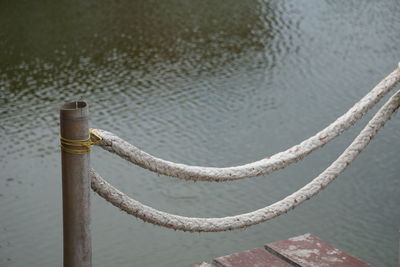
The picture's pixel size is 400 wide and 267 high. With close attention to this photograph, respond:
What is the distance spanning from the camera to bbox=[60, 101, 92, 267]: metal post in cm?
203

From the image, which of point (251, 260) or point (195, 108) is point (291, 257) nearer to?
point (251, 260)

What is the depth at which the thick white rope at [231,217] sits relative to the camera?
7.44 feet

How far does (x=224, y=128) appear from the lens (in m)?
5.93

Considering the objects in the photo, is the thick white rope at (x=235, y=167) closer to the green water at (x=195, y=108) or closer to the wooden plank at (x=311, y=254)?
the wooden plank at (x=311, y=254)

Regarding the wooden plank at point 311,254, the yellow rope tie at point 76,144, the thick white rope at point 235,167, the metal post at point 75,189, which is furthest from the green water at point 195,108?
the yellow rope tie at point 76,144

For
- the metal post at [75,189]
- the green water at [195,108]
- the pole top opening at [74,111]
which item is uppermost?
the pole top opening at [74,111]

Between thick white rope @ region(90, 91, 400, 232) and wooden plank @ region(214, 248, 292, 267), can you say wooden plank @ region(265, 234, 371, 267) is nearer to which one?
wooden plank @ region(214, 248, 292, 267)

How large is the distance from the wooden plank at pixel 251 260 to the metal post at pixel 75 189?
649 millimetres

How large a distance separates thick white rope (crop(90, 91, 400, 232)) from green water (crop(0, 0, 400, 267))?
1.51 meters

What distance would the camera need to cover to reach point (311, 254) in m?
2.73

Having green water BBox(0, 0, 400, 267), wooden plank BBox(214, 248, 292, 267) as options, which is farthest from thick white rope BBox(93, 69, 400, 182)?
green water BBox(0, 0, 400, 267)

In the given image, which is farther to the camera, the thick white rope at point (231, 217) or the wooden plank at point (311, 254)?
the wooden plank at point (311, 254)

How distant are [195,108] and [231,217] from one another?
3739mm

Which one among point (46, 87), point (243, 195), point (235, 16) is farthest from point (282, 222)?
point (235, 16)
